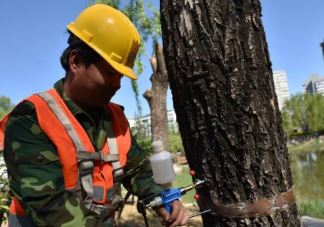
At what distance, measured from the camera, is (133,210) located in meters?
9.21

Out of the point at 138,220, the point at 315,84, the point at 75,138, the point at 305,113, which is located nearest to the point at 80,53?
the point at 75,138

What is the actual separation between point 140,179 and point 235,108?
2.23 ft

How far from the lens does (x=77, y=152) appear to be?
6.07ft

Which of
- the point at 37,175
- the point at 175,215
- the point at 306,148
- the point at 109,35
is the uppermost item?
the point at 109,35

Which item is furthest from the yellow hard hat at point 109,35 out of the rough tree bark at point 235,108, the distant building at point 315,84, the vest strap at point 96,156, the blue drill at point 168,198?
the distant building at point 315,84

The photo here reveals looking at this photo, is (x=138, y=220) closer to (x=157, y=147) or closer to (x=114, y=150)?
(x=157, y=147)

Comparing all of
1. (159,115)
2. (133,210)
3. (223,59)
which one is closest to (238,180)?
(223,59)

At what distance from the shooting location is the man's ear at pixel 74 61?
6.56ft

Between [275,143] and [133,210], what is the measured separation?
296 inches

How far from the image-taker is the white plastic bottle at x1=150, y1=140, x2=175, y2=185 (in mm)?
2199

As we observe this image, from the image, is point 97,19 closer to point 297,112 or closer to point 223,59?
point 223,59

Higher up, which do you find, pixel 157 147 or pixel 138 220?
pixel 157 147

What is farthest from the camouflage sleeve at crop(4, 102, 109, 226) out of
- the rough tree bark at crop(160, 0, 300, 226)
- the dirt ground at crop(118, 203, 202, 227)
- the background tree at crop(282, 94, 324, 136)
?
the background tree at crop(282, 94, 324, 136)

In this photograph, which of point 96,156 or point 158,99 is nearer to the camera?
point 96,156
